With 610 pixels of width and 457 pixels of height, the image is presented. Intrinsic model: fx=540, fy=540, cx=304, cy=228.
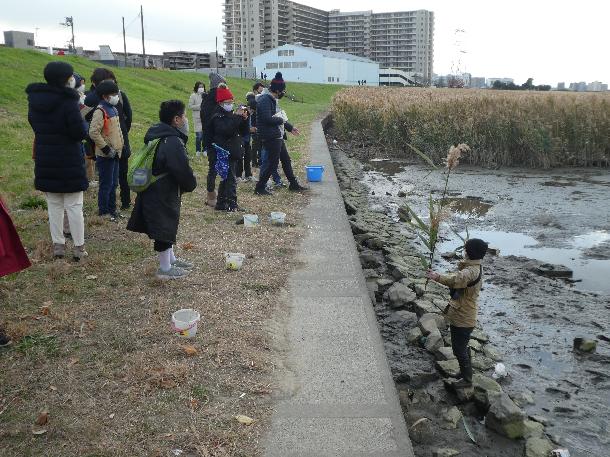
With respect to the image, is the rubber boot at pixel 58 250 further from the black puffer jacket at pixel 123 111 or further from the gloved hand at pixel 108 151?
the black puffer jacket at pixel 123 111

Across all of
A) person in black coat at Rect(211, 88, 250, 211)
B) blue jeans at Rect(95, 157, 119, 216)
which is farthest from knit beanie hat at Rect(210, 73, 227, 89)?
blue jeans at Rect(95, 157, 119, 216)

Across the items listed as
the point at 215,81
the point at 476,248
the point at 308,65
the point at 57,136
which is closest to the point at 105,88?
the point at 57,136

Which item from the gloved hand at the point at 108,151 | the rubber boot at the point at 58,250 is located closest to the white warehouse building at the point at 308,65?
the gloved hand at the point at 108,151

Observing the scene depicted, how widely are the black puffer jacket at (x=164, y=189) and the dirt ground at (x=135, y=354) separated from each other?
21.0 inches

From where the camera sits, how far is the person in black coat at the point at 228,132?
736 cm

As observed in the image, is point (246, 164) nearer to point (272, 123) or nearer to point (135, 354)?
point (272, 123)

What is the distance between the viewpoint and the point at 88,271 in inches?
211

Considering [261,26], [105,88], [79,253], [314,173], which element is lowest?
[79,253]

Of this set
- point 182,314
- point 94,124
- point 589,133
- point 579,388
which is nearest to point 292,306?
point 182,314

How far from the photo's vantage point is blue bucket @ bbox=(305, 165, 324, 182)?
1049 centimetres

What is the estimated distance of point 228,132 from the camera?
24.7 ft

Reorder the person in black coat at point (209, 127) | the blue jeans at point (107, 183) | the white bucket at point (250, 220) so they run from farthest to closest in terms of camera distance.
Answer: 1. the person in black coat at point (209, 127)
2. the white bucket at point (250, 220)
3. the blue jeans at point (107, 183)

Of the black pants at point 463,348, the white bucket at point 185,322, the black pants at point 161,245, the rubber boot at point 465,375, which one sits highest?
the black pants at point 161,245

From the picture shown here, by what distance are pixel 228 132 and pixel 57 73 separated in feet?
9.43
